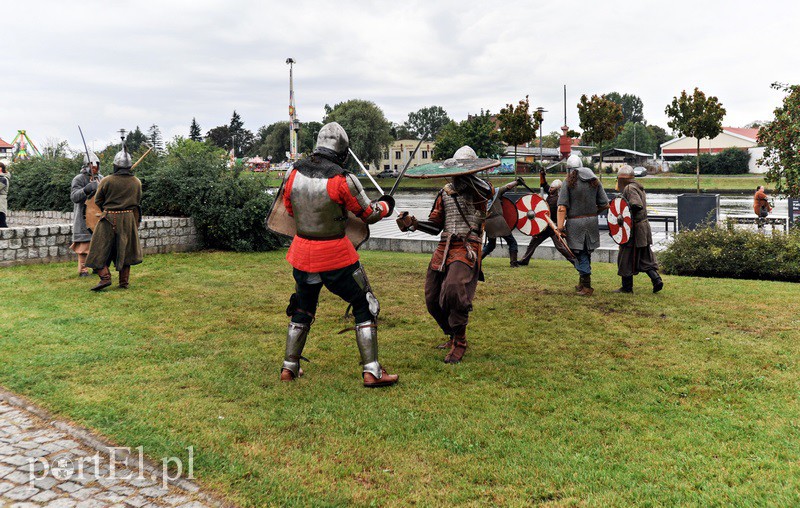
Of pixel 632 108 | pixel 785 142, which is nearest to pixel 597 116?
pixel 785 142

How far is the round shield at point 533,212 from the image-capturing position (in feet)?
25.9

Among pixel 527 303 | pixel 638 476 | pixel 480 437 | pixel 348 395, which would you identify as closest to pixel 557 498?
pixel 638 476

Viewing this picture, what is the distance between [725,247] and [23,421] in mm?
10100

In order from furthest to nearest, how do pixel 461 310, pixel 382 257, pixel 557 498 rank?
1. pixel 382 257
2. pixel 461 310
3. pixel 557 498

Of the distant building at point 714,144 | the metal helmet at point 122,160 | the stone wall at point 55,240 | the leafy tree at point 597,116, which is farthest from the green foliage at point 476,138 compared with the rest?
the metal helmet at point 122,160

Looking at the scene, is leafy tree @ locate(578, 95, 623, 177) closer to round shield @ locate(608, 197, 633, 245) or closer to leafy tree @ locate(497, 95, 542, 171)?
leafy tree @ locate(497, 95, 542, 171)

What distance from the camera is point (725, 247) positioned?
1030 centimetres

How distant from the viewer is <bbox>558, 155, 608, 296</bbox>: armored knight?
27.4 ft

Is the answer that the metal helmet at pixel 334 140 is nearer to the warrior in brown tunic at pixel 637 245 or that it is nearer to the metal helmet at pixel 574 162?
the metal helmet at pixel 574 162

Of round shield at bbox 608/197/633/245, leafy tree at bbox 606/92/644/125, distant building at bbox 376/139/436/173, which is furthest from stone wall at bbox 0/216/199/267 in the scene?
leafy tree at bbox 606/92/644/125

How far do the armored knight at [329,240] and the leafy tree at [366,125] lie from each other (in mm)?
58044

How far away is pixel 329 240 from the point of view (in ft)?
16.1

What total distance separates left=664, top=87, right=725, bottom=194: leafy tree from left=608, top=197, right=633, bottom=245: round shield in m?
30.5

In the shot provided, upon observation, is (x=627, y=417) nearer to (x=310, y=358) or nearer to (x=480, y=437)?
(x=480, y=437)
